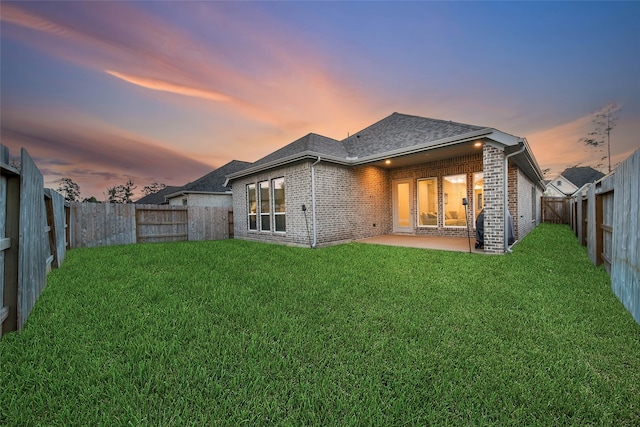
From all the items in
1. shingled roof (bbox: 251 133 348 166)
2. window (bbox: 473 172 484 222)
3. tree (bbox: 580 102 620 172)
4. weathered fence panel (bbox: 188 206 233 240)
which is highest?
tree (bbox: 580 102 620 172)

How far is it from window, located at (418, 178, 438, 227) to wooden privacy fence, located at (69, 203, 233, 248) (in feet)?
30.8

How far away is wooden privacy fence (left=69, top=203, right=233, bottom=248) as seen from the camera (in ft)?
30.7

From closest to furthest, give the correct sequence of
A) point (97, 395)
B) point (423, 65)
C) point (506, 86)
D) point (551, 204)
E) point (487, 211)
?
point (97, 395) < point (487, 211) < point (423, 65) < point (506, 86) < point (551, 204)

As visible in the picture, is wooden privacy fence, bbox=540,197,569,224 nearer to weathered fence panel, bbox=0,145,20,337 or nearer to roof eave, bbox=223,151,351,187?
roof eave, bbox=223,151,351,187

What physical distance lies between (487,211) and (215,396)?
7.25 metres

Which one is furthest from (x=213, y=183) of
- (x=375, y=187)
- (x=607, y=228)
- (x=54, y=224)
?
(x=607, y=228)

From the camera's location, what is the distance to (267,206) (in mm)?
10484

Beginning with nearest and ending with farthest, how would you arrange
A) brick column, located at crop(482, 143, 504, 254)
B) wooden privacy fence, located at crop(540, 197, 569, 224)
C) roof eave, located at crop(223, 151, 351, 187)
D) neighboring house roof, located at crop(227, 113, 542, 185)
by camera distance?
1. brick column, located at crop(482, 143, 504, 254)
2. neighboring house roof, located at crop(227, 113, 542, 185)
3. roof eave, located at crop(223, 151, 351, 187)
4. wooden privacy fence, located at crop(540, 197, 569, 224)

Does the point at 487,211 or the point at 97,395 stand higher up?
the point at 487,211

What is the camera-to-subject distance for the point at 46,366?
201 centimetres

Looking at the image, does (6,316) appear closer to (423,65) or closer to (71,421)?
(71,421)

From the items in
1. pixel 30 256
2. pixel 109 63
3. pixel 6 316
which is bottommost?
pixel 6 316

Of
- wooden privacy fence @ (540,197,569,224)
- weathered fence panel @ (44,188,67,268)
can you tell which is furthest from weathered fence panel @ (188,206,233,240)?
wooden privacy fence @ (540,197,569,224)

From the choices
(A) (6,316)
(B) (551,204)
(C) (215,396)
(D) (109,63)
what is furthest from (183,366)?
(B) (551,204)
